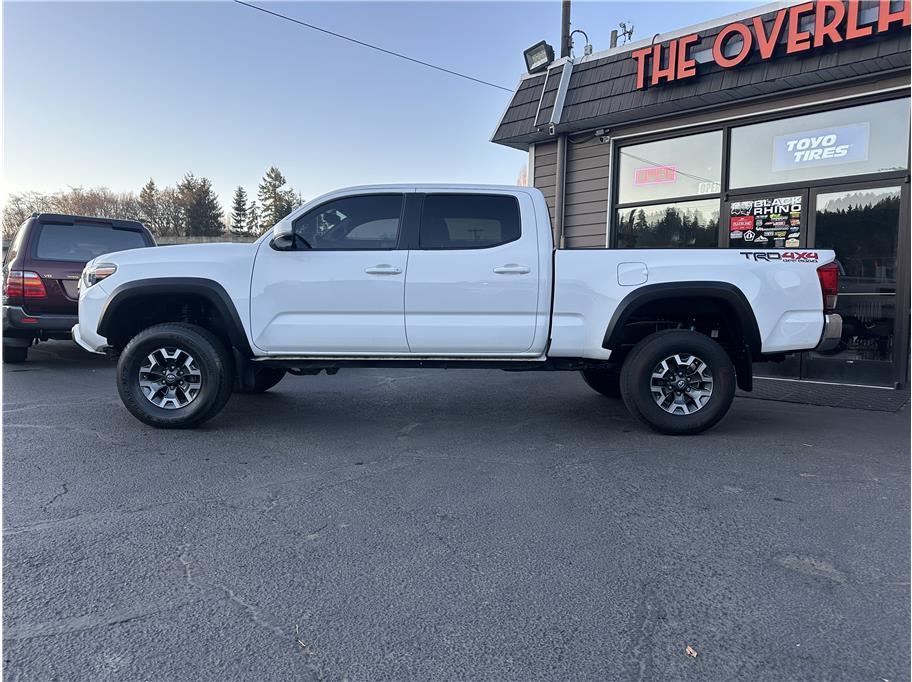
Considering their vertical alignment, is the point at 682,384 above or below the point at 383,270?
below

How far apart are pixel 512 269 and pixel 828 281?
2.42 meters

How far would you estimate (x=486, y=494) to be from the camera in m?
3.70

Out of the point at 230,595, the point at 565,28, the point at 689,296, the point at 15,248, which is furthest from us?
the point at 565,28

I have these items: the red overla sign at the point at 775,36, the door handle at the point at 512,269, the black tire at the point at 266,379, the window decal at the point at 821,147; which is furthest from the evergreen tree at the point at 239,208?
the door handle at the point at 512,269

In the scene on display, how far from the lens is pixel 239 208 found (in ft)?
213

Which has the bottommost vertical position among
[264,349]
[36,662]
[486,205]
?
[36,662]

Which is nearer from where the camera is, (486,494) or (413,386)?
(486,494)

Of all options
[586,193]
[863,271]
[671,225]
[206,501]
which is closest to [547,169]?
[586,193]

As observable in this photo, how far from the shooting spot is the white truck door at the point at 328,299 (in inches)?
199

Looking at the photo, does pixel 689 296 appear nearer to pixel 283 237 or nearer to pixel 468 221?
pixel 468 221

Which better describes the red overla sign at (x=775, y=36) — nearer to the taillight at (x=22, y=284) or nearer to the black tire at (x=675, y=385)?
the black tire at (x=675, y=385)

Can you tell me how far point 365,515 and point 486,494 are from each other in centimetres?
74

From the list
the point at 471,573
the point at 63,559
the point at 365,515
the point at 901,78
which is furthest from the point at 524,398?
the point at 901,78

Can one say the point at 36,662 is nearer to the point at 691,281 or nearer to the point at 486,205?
the point at 486,205
